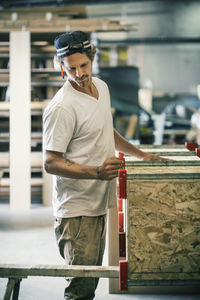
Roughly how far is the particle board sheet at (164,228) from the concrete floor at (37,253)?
3.94 feet

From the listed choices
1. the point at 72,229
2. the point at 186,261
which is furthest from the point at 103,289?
the point at 186,261

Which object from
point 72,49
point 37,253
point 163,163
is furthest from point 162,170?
point 37,253

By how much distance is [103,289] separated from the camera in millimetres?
3195

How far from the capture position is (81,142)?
211 centimetres

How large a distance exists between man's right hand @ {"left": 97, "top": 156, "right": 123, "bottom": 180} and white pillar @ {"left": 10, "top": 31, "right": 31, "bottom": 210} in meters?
4.25

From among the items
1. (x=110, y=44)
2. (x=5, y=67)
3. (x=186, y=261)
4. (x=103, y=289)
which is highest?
(x=110, y=44)

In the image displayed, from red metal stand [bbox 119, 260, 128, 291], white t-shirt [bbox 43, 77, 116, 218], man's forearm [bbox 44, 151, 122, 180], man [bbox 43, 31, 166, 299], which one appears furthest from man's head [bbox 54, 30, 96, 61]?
red metal stand [bbox 119, 260, 128, 291]

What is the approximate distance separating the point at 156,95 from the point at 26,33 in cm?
558

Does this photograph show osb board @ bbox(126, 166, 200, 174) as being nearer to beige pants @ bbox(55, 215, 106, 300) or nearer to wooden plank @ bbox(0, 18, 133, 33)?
beige pants @ bbox(55, 215, 106, 300)

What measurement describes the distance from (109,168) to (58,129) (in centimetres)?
30

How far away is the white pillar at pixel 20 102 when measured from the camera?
19.8 ft

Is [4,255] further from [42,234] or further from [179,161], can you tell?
[179,161]

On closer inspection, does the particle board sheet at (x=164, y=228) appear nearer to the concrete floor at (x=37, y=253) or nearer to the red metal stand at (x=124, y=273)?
the red metal stand at (x=124, y=273)

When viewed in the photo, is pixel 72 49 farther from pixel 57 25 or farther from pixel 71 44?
pixel 57 25
